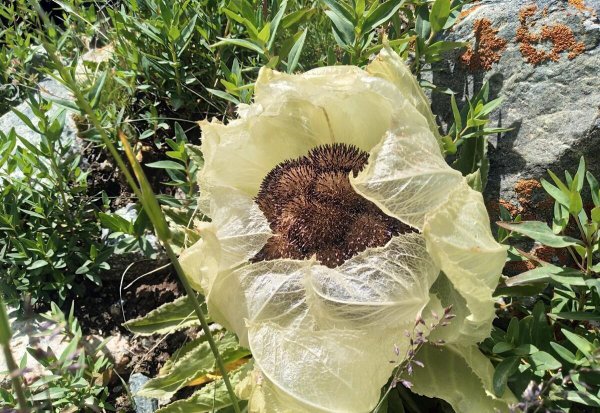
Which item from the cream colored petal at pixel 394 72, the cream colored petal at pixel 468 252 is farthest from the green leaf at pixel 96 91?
the cream colored petal at pixel 468 252

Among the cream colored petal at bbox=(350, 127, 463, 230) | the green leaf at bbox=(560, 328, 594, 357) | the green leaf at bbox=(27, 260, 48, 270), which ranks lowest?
the green leaf at bbox=(560, 328, 594, 357)

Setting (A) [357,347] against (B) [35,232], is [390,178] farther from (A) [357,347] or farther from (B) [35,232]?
(B) [35,232]

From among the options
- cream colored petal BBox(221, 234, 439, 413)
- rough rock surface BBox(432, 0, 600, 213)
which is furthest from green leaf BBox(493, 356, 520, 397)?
rough rock surface BBox(432, 0, 600, 213)

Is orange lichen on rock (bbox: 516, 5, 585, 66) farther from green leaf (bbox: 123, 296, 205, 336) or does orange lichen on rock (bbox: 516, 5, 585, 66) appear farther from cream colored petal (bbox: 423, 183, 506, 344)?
green leaf (bbox: 123, 296, 205, 336)

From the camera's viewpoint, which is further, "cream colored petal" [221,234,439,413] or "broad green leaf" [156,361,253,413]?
"broad green leaf" [156,361,253,413]

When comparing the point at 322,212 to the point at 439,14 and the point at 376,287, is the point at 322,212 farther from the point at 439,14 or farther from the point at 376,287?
the point at 439,14

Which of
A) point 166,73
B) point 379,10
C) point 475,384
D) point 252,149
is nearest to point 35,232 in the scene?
point 166,73

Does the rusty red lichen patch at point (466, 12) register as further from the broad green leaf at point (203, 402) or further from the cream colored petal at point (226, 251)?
the broad green leaf at point (203, 402)
